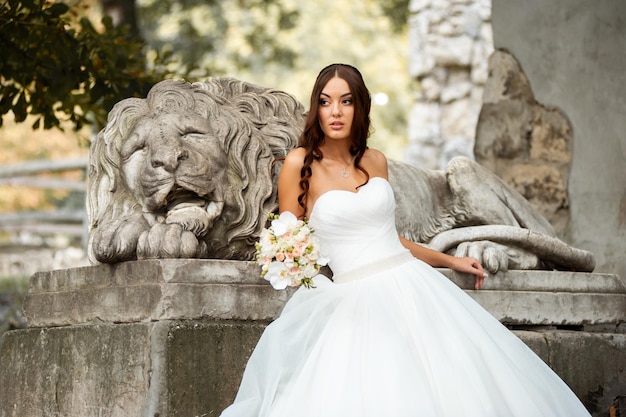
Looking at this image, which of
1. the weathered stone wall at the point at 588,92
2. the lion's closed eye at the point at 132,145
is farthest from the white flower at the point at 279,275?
the weathered stone wall at the point at 588,92

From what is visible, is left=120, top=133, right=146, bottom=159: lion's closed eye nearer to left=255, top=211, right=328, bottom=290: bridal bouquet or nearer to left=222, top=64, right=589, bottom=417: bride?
left=222, top=64, right=589, bottom=417: bride

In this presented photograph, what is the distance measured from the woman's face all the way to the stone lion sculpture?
502 millimetres

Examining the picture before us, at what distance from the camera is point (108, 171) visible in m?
5.03

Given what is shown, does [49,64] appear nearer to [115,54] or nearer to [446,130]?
[115,54]

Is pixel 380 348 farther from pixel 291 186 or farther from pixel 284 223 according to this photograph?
pixel 291 186

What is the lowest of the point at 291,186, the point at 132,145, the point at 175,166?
the point at 291,186

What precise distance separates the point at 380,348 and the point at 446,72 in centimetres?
1409

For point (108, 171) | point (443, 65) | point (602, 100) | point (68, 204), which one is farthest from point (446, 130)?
point (108, 171)

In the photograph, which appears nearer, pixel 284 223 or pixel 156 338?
pixel 284 223

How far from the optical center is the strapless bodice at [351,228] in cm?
451

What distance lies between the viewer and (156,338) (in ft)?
14.3

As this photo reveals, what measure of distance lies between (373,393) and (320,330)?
417mm

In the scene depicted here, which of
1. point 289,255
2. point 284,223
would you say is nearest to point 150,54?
point 284,223

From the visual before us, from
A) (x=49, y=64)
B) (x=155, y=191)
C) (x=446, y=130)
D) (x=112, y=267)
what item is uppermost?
(x=446, y=130)
